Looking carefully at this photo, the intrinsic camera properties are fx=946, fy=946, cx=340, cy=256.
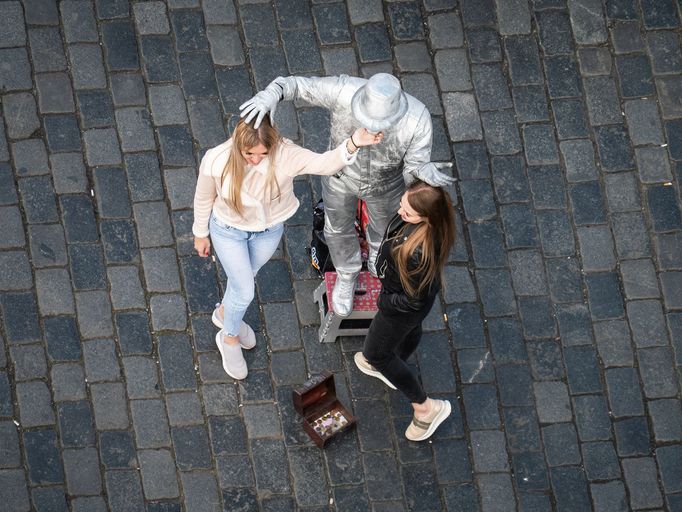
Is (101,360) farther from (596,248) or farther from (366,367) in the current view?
(596,248)

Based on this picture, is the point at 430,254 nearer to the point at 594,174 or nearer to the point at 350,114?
the point at 350,114

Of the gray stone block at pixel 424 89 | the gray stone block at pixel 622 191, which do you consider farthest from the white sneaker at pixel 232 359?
the gray stone block at pixel 622 191

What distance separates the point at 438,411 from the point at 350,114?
2.25m

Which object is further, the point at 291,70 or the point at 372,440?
the point at 291,70

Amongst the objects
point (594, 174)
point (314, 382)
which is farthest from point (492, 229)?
point (314, 382)

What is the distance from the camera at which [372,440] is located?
21.7 feet

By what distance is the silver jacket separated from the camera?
5359mm

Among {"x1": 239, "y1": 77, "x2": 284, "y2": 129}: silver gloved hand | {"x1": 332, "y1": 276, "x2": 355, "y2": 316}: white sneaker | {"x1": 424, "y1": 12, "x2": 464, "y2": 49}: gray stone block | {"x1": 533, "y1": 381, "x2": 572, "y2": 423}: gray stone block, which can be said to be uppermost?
{"x1": 239, "y1": 77, "x2": 284, "y2": 129}: silver gloved hand

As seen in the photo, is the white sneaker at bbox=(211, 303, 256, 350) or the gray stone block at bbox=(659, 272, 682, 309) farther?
the gray stone block at bbox=(659, 272, 682, 309)

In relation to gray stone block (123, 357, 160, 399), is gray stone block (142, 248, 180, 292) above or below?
above

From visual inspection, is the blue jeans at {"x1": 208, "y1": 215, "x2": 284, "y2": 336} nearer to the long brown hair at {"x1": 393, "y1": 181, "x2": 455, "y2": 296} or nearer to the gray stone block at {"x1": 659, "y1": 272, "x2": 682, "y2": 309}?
the long brown hair at {"x1": 393, "y1": 181, "x2": 455, "y2": 296}

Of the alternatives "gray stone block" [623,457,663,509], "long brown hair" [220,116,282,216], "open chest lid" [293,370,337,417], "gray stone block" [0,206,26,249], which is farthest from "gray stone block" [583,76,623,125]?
"gray stone block" [0,206,26,249]

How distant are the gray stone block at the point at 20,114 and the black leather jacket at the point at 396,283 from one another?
10.3 ft

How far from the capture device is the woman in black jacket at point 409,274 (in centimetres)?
518
